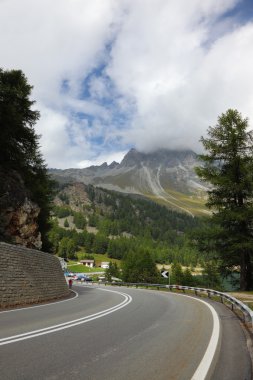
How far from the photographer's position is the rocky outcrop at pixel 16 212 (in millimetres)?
26500

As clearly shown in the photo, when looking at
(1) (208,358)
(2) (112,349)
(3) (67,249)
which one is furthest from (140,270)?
(1) (208,358)

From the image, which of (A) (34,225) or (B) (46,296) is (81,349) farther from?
(A) (34,225)

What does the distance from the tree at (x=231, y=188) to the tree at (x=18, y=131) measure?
14.1m

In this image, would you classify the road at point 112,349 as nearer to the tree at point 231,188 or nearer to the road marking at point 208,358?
the road marking at point 208,358

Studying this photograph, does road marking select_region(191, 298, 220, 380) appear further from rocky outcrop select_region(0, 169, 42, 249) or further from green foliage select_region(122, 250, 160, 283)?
green foliage select_region(122, 250, 160, 283)

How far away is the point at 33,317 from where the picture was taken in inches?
500

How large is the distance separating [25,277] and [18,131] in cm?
1541

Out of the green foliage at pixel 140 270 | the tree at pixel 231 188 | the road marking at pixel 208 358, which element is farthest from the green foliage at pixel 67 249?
the road marking at pixel 208 358

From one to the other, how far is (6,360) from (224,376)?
3.44 meters

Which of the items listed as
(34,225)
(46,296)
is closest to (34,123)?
(34,225)

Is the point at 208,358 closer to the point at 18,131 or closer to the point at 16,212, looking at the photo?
the point at 16,212

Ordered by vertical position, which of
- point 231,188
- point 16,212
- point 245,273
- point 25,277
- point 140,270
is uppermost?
point 231,188

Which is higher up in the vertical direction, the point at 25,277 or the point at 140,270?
the point at 140,270

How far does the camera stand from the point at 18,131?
30891 millimetres
